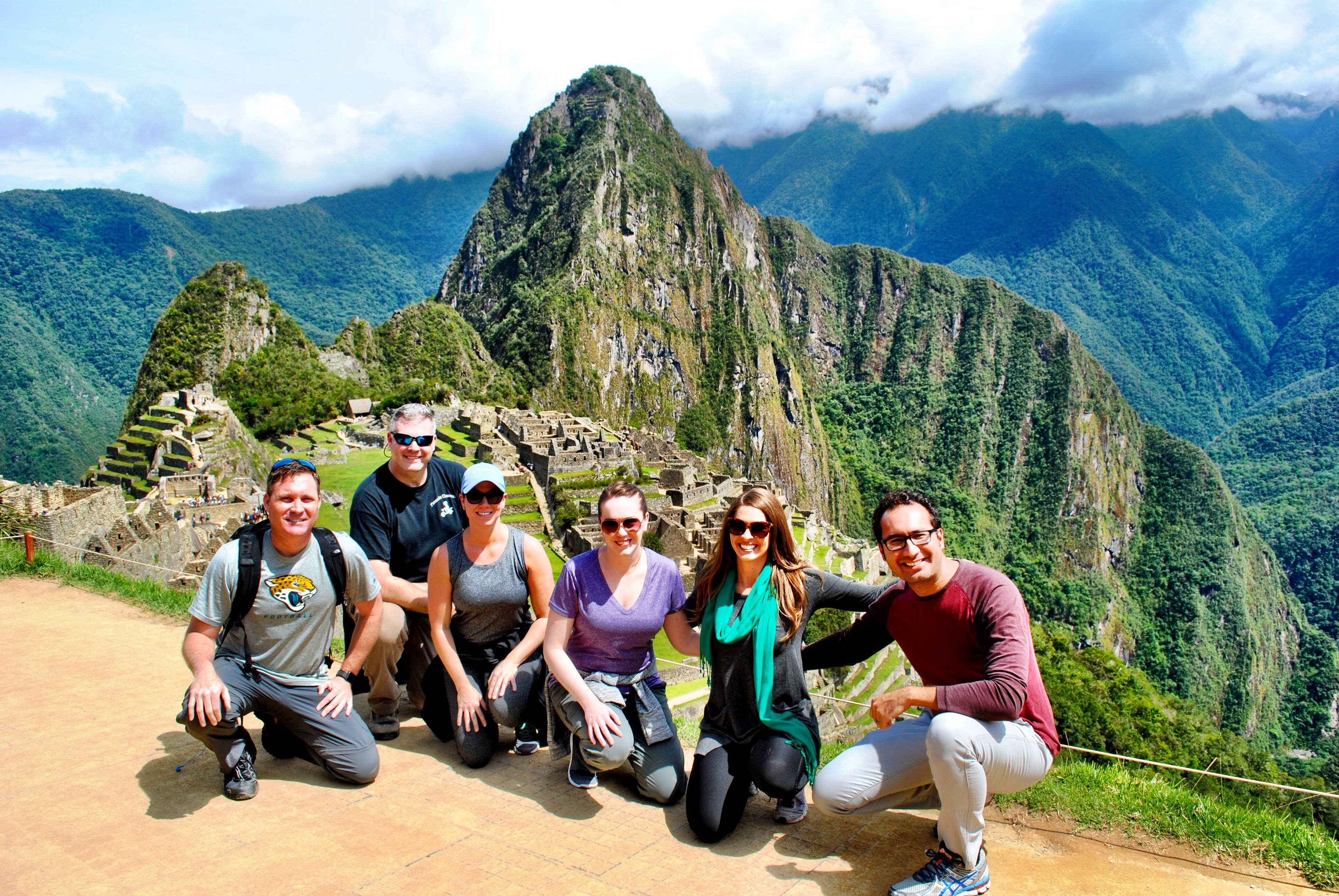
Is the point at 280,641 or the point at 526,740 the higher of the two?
the point at 280,641

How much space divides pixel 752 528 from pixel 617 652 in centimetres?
125

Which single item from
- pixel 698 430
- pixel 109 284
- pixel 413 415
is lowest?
pixel 413 415

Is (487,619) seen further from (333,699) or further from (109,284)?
(109,284)

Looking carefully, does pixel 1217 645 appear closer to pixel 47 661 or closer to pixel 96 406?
pixel 47 661

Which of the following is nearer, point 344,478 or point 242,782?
point 242,782

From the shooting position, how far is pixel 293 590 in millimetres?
4629

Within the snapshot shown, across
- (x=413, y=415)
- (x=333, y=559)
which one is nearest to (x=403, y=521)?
(x=413, y=415)

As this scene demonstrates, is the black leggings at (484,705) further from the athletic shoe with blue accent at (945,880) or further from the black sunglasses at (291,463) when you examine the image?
the athletic shoe with blue accent at (945,880)

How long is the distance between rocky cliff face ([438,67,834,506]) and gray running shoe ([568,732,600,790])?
97.8 meters

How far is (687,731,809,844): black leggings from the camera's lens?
14.1ft

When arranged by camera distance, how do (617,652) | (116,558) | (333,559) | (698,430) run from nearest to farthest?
(333,559) < (617,652) < (116,558) < (698,430)

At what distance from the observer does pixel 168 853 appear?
4.04m

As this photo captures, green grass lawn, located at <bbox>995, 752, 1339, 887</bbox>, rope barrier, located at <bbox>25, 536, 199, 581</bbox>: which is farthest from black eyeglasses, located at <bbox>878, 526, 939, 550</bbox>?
rope barrier, located at <bbox>25, 536, 199, 581</bbox>

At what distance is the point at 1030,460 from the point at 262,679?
16658 centimetres
